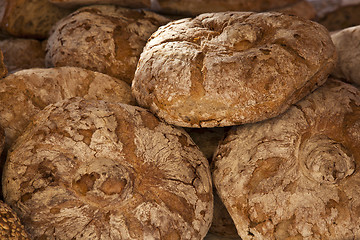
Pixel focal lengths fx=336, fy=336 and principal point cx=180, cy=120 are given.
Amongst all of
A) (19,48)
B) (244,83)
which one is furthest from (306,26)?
(19,48)

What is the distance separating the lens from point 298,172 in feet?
5.32

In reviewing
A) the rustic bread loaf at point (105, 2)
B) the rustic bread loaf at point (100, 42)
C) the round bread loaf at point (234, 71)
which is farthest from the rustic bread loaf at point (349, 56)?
the rustic bread loaf at point (105, 2)

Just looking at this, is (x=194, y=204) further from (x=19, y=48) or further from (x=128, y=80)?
(x=19, y=48)

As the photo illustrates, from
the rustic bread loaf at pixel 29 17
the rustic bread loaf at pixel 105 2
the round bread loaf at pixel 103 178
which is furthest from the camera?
the rustic bread loaf at pixel 29 17

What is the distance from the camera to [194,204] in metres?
1.61

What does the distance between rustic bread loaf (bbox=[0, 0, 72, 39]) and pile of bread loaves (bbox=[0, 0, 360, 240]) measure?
32.2 inches

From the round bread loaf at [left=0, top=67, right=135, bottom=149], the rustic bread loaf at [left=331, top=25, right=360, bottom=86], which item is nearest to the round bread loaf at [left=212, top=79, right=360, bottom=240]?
the rustic bread loaf at [left=331, top=25, right=360, bottom=86]

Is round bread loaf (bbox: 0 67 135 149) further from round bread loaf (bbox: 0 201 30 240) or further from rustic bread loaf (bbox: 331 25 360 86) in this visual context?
rustic bread loaf (bbox: 331 25 360 86)

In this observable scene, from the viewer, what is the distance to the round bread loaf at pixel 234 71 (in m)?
1.54

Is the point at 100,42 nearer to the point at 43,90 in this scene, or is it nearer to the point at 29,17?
the point at 43,90

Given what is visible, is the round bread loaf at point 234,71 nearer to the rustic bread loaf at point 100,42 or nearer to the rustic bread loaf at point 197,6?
the rustic bread loaf at point 100,42

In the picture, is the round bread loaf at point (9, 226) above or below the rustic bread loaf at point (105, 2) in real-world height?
below

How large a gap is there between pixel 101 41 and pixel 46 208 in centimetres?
109

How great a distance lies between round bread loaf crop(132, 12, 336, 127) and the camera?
5.06 feet
